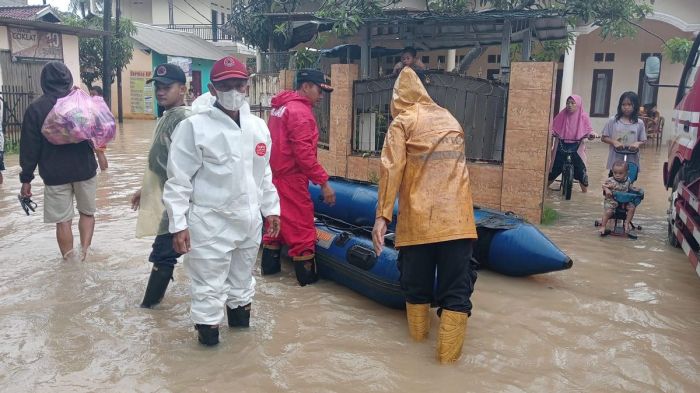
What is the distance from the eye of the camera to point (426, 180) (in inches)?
141

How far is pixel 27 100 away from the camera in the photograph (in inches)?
A: 569

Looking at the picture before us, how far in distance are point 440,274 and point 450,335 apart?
366 millimetres

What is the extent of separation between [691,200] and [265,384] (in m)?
3.64

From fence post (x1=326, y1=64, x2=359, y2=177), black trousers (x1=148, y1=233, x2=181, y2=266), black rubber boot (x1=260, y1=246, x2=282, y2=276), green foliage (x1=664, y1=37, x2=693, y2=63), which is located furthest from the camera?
green foliage (x1=664, y1=37, x2=693, y2=63)

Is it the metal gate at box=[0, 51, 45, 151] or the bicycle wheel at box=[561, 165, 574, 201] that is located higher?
the metal gate at box=[0, 51, 45, 151]

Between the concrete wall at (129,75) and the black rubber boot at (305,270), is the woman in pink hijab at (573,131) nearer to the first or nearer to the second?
the black rubber boot at (305,270)

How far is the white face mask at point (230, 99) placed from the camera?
352 cm

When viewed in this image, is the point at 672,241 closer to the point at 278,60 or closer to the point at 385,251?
the point at 385,251

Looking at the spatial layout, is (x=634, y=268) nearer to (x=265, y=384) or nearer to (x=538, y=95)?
(x=538, y=95)

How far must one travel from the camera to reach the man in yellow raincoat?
3514 mm

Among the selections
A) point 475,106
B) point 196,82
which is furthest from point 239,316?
point 196,82

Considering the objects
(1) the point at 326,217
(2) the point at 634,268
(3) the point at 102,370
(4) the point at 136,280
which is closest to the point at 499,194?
(2) the point at 634,268

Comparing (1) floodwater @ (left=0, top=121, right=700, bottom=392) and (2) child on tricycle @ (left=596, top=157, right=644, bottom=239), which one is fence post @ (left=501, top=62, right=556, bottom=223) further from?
(1) floodwater @ (left=0, top=121, right=700, bottom=392)

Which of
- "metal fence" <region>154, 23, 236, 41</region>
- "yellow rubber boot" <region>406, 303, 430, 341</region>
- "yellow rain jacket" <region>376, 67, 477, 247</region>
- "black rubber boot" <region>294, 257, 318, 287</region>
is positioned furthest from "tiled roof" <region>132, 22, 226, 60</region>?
"yellow rubber boot" <region>406, 303, 430, 341</region>
